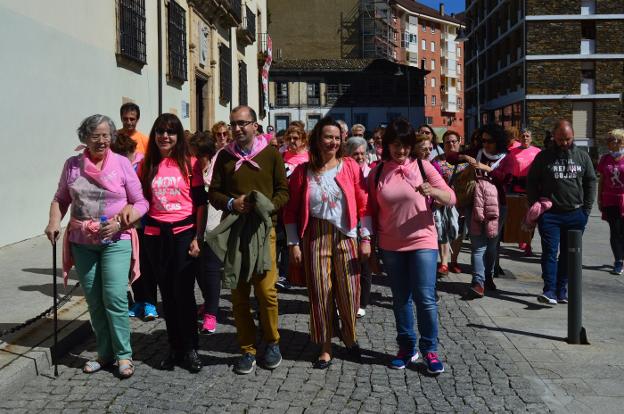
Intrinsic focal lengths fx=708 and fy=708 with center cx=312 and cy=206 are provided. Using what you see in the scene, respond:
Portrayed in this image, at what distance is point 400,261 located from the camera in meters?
4.95

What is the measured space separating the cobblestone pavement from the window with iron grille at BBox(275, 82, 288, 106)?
5398cm

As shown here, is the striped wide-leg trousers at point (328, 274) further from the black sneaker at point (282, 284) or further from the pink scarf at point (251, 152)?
the black sneaker at point (282, 284)

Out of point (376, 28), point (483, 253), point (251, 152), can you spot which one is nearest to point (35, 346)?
point (251, 152)

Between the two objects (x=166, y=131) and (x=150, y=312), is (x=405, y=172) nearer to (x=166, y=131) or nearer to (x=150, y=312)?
(x=166, y=131)

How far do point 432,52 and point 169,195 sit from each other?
87.5 metres

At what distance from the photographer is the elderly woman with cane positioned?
4625 millimetres

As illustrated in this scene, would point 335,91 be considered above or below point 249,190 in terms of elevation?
above

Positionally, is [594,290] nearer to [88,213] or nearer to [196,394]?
[196,394]

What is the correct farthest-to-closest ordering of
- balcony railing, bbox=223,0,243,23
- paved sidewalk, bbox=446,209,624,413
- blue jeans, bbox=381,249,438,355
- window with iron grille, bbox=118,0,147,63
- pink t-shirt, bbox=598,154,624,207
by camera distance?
balcony railing, bbox=223,0,243,23
window with iron grille, bbox=118,0,147,63
pink t-shirt, bbox=598,154,624,207
blue jeans, bbox=381,249,438,355
paved sidewalk, bbox=446,209,624,413

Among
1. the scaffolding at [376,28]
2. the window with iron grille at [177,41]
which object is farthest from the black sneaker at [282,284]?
the scaffolding at [376,28]

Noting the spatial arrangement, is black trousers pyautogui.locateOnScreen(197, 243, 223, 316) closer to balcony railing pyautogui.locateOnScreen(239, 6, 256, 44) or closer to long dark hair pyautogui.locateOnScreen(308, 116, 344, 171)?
long dark hair pyautogui.locateOnScreen(308, 116, 344, 171)

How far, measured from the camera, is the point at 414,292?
491cm

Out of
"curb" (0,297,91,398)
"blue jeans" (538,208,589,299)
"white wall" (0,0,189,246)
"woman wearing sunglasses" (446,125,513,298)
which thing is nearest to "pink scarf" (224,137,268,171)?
"curb" (0,297,91,398)

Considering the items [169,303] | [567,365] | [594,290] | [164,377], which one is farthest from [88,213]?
[594,290]
